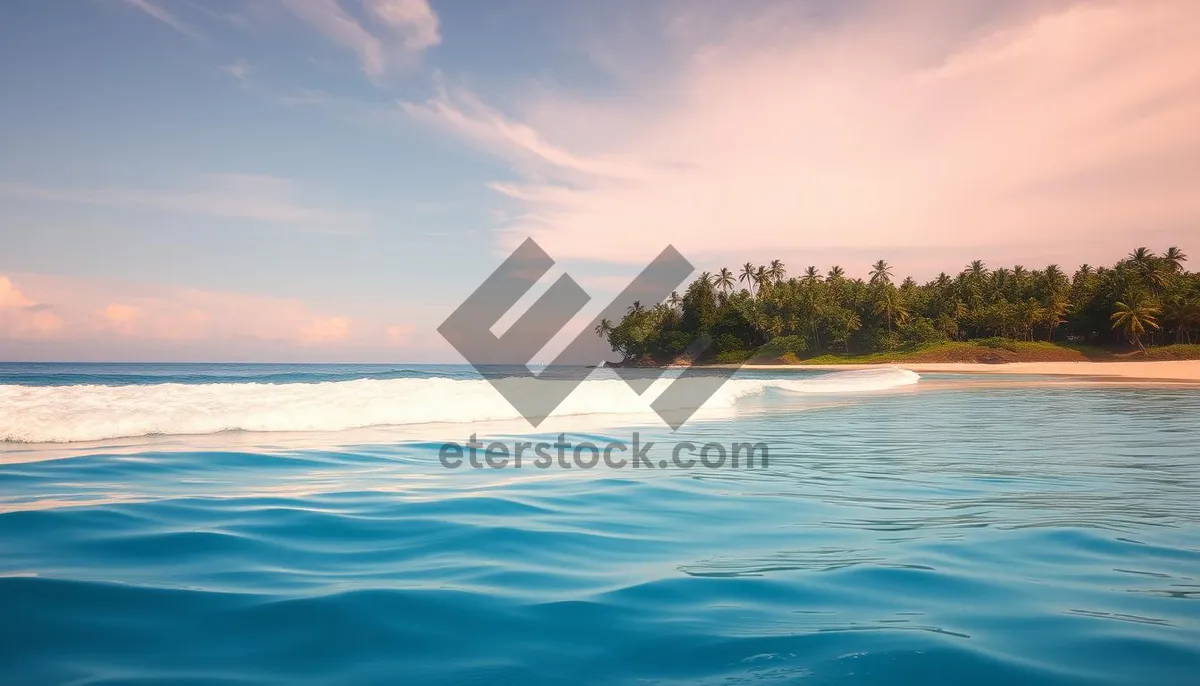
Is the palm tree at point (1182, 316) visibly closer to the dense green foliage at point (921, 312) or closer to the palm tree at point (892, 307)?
the dense green foliage at point (921, 312)

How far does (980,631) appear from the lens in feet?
8.96

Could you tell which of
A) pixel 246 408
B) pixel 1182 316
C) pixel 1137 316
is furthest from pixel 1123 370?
pixel 246 408

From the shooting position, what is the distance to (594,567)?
379cm

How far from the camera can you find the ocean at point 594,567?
2.48 metres

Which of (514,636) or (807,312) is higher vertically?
(807,312)

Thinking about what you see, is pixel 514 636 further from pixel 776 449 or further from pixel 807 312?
pixel 807 312

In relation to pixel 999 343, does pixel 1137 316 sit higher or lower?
higher

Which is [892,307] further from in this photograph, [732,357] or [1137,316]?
[1137,316]

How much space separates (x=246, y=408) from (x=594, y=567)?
963cm

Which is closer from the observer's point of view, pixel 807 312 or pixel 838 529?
pixel 838 529

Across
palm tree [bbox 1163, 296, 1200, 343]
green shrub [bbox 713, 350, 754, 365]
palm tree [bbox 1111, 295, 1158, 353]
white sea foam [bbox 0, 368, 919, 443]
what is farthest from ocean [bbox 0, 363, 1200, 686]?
green shrub [bbox 713, 350, 754, 365]

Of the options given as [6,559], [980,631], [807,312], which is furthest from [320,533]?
[807,312]

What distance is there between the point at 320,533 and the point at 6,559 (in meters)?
1.61

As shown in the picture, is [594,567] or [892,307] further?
[892,307]
